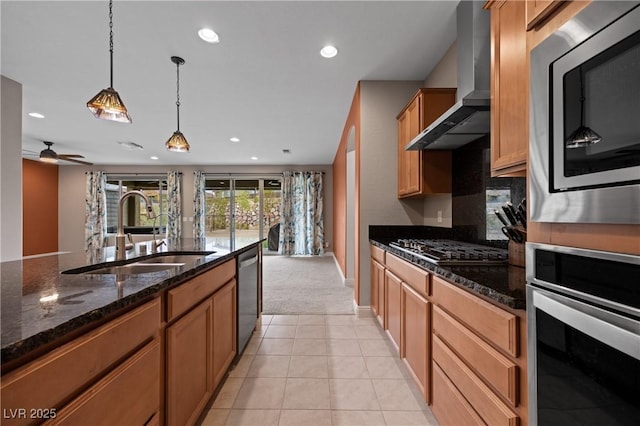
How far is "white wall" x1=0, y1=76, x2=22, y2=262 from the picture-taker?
286 centimetres

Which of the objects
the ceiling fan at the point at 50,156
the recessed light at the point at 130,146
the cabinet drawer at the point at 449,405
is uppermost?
the recessed light at the point at 130,146

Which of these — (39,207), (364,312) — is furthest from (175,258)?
(39,207)

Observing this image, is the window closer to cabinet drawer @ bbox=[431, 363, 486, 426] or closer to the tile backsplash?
the tile backsplash

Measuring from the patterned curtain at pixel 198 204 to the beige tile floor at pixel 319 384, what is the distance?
5.90 meters

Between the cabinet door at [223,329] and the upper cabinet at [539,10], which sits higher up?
the upper cabinet at [539,10]

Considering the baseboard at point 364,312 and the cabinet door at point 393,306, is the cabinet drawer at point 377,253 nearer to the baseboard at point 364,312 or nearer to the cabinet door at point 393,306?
the cabinet door at point 393,306

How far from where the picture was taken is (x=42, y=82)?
3.05 metres

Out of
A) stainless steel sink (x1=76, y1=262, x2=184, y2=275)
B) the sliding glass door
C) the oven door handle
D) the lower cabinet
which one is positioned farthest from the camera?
the sliding glass door

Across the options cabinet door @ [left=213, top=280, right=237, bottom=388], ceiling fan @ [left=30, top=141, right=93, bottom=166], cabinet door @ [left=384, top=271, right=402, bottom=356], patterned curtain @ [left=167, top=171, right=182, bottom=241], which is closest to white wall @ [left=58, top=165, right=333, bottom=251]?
patterned curtain @ [left=167, top=171, right=182, bottom=241]

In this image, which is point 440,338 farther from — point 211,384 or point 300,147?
point 300,147

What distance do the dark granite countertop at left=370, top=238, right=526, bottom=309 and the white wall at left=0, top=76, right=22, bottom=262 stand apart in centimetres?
417

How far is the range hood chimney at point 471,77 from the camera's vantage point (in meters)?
1.57

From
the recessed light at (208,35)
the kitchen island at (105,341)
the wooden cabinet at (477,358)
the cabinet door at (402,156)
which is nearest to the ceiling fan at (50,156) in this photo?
the recessed light at (208,35)

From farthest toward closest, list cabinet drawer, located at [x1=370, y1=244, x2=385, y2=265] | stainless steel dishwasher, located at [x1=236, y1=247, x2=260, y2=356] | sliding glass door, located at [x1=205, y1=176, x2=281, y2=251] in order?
sliding glass door, located at [x1=205, y1=176, x2=281, y2=251]
cabinet drawer, located at [x1=370, y1=244, x2=385, y2=265]
stainless steel dishwasher, located at [x1=236, y1=247, x2=260, y2=356]
